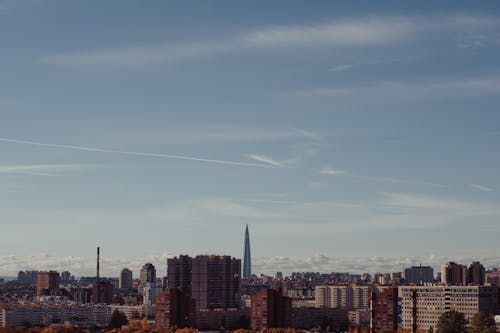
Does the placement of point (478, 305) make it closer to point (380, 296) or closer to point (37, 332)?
point (380, 296)

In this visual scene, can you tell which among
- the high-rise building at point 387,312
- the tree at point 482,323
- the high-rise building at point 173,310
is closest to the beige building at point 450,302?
the high-rise building at point 387,312

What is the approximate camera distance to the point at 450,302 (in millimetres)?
146750

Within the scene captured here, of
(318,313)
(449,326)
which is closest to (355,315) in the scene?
(318,313)

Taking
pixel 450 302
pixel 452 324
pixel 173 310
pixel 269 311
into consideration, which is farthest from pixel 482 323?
pixel 173 310

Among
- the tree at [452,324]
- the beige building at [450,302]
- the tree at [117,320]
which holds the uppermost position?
the beige building at [450,302]

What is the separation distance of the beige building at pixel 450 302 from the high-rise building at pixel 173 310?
31.8 m

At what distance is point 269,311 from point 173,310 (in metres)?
13.7

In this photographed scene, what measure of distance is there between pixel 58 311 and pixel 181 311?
132 feet

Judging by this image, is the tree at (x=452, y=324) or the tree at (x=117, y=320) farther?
the tree at (x=117, y=320)

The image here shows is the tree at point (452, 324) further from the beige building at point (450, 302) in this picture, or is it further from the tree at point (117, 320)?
the tree at point (117, 320)

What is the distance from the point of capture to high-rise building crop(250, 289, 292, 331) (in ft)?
522

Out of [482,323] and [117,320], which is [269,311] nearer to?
[117,320]

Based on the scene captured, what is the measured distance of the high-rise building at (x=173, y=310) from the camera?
15925 centimetres

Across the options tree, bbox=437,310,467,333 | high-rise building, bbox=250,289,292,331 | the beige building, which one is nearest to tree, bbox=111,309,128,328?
high-rise building, bbox=250,289,292,331
